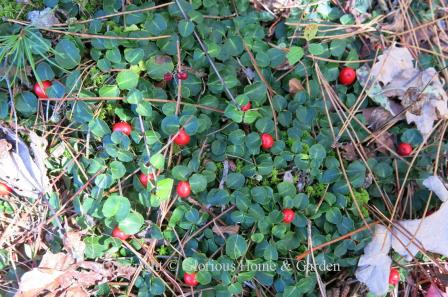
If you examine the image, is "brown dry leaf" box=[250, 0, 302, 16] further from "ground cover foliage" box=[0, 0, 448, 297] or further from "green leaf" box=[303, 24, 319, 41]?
"green leaf" box=[303, 24, 319, 41]

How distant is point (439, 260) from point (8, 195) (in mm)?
2776

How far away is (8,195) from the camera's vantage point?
9.42ft

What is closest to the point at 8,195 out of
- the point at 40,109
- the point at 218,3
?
the point at 40,109

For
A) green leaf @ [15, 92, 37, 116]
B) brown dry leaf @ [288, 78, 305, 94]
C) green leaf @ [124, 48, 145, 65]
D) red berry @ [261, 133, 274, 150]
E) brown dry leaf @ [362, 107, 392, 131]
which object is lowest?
brown dry leaf @ [362, 107, 392, 131]

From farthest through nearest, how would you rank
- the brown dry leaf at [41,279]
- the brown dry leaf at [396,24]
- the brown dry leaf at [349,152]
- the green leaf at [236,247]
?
the brown dry leaf at [396,24]
the brown dry leaf at [349,152]
the green leaf at [236,247]
the brown dry leaf at [41,279]

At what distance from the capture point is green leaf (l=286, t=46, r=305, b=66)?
305cm

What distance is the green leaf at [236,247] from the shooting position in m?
2.68

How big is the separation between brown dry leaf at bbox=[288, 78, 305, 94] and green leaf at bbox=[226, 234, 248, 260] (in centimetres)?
105

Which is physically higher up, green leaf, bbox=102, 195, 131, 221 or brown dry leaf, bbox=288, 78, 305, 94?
brown dry leaf, bbox=288, 78, 305, 94

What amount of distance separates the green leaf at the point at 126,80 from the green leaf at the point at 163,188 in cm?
62

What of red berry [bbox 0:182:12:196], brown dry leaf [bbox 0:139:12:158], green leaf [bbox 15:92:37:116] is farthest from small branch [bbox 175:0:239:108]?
red berry [bbox 0:182:12:196]

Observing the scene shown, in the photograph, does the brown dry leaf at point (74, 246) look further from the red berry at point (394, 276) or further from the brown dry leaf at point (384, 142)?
the brown dry leaf at point (384, 142)

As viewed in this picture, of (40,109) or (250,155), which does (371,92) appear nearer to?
(250,155)

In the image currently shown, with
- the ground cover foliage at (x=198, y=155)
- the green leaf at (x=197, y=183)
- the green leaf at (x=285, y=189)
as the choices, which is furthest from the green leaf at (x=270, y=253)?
the green leaf at (x=197, y=183)
